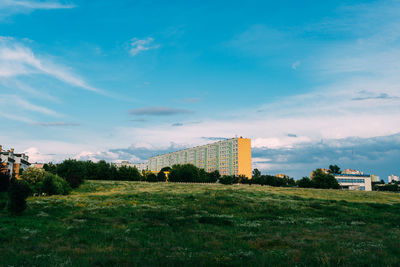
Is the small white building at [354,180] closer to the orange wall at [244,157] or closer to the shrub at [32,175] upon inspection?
the orange wall at [244,157]

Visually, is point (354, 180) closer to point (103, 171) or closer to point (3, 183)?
point (103, 171)

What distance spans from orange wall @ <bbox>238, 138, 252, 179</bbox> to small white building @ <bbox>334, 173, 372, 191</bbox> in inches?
1941

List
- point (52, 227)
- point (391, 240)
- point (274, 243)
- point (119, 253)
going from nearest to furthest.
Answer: point (119, 253), point (274, 243), point (391, 240), point (52, 227)

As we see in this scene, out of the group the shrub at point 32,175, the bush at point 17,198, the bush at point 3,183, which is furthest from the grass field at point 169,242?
the shrub at point 32,175

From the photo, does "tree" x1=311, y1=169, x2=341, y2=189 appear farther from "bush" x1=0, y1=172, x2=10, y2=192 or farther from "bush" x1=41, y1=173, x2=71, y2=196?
"bush" x1=0, y1=172, x2=10, y2=192

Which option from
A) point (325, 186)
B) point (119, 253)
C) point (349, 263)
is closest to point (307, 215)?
point (349, 263)

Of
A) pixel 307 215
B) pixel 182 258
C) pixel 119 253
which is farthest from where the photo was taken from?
pixel 307 215

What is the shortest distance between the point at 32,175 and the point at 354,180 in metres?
164

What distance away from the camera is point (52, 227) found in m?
23.4

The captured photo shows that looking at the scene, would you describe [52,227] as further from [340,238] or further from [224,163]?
[224,163]

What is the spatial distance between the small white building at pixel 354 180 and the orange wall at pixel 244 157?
49.3m

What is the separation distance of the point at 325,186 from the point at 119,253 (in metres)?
120

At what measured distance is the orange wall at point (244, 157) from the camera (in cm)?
17838

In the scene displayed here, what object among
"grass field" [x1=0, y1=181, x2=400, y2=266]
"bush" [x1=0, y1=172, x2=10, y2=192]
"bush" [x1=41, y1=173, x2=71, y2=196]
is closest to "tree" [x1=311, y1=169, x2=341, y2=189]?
"grass field" [x1=0, y1=181, x2=400, y2=266]
